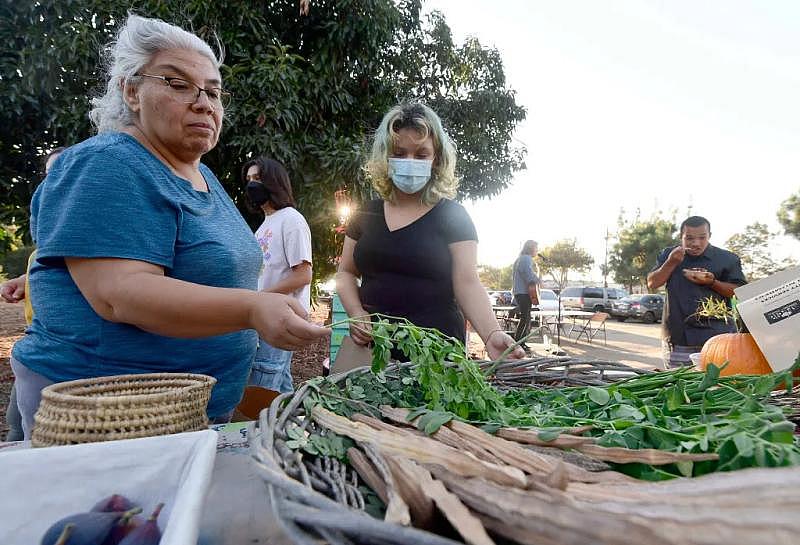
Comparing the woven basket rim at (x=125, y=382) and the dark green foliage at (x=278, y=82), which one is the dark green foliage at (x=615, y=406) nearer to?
the woven basket rim at (x=125, y=382)

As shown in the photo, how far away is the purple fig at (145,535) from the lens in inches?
23.3

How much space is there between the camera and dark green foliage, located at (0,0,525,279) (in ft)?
16.5

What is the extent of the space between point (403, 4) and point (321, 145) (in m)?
2.99

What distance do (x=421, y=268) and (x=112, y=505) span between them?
144 centimetres

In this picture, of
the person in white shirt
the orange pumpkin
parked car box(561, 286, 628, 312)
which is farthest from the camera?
parked car box(561, 286, 628, 312)

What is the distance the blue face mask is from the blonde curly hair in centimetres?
6

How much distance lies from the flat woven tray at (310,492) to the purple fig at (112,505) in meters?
0.21

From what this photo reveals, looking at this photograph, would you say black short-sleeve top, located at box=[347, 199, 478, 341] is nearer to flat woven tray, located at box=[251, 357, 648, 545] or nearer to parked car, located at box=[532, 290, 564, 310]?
flat woven tray, located at box=[251, 357, 648, 545]

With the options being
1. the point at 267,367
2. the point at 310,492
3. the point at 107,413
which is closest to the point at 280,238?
the point at 267,367

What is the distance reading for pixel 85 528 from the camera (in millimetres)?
611

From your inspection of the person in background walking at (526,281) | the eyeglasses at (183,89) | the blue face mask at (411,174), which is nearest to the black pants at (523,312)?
the person in background walking at (526,281)

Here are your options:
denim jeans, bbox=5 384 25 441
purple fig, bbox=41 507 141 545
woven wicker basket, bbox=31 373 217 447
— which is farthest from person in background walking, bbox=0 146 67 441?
purple fig, bbox=41 507 141 545

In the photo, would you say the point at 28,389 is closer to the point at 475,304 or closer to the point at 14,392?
the point at 475,304

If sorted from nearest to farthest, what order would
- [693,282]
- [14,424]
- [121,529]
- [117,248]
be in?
1. [121,529]
2. [117,248]
3. [14,424]
4. [693,282]
